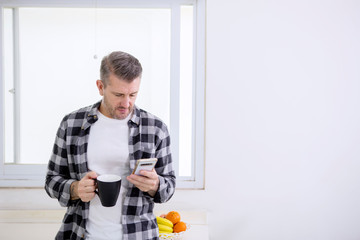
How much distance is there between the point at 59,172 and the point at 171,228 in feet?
2.19

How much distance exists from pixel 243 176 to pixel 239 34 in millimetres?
862

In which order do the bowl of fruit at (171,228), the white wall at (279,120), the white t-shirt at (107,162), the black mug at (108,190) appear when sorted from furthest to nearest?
the white wall at (279,120), the bowl of fruit at (171,228), the white t-shirt at (107,162), the black mug at (108,190)

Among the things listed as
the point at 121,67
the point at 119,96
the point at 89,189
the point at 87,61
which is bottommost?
the point at 89,189

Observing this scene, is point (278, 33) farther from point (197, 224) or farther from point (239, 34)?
point (197, 224)

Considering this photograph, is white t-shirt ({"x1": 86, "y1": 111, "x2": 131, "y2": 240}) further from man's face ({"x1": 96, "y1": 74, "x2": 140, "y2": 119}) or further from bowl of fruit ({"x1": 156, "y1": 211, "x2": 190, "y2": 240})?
bowl of fruit ({"x1": 156, "y1": 211, "x2": 190, "y2": 240})

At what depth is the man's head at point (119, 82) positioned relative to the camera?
1.11 meters

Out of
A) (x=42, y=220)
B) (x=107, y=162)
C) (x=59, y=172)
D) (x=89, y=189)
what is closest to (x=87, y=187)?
(x=89, y=189)

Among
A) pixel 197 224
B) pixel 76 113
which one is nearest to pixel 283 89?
pixel 197 224

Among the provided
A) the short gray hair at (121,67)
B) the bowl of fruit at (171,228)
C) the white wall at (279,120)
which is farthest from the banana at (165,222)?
the short gray hair at (121,67)

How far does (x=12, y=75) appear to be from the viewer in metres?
1.91

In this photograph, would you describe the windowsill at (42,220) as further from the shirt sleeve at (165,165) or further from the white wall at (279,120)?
the shirt sleeve at (165,165)

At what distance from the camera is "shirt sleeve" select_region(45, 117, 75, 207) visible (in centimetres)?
113

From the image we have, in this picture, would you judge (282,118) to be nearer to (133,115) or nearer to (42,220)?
(133,115)

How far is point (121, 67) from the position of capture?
1.11m
